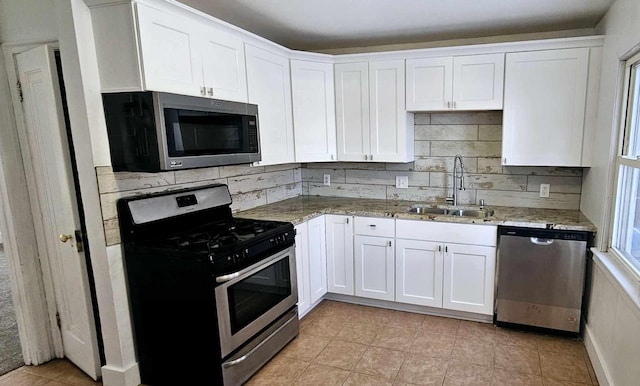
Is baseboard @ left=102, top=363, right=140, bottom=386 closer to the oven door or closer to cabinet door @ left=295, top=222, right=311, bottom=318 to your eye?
the oven door

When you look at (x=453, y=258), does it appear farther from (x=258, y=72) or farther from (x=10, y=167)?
(x=10, y=167)

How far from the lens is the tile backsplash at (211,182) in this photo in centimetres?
220

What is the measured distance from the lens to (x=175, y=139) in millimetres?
2102

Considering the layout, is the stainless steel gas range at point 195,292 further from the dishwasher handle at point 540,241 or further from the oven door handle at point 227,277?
the dishwasher handle at point 540,241

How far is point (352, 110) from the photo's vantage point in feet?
11.6

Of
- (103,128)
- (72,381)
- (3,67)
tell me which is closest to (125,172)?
(103,128)

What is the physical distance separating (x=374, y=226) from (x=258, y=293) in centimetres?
123

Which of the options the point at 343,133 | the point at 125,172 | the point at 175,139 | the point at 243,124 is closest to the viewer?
the point at 175,139

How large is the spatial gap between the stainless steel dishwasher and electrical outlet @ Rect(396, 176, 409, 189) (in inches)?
42.3

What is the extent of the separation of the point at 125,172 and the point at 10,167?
2.78 ft

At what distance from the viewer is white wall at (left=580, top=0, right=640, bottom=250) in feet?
7.10

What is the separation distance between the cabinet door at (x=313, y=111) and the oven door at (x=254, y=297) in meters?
1.10

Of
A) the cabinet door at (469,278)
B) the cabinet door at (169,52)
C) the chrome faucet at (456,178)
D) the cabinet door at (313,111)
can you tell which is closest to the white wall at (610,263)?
the cabinet door at (469,278)

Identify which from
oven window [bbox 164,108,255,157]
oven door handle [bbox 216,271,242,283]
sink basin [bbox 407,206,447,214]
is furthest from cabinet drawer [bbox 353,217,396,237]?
oven door handle [bbox 216,271,242,283]
